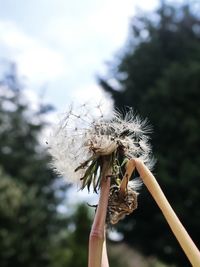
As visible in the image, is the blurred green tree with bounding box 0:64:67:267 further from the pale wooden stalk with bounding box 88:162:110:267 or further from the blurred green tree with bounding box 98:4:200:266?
the pale wooden stalk with bounding box 88:162:110:267

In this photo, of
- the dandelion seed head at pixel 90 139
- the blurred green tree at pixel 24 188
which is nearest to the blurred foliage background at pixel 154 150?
the blurred green tree at pixel 24 188

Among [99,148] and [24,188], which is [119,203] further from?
[24,188]

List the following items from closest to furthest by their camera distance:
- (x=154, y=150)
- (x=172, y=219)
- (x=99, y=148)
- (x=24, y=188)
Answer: (x=172, y=219), (x=99, y=148), (x=24, y=188), (x=154, y=150)

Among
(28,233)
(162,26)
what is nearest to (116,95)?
(162,26)

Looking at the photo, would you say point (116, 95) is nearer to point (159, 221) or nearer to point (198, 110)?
point (198, 110)

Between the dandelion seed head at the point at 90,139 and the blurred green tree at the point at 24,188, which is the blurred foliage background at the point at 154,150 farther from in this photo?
A: the dandelion seed head at the point at 90,139

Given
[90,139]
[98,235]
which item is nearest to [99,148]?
[90,139]

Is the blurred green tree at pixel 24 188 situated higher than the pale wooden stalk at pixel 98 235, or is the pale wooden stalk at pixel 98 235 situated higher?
the blurred green tree at pixel 24 188

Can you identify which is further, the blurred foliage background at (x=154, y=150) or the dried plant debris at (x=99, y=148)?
the blurred foliage background at (x=154, y=150)
